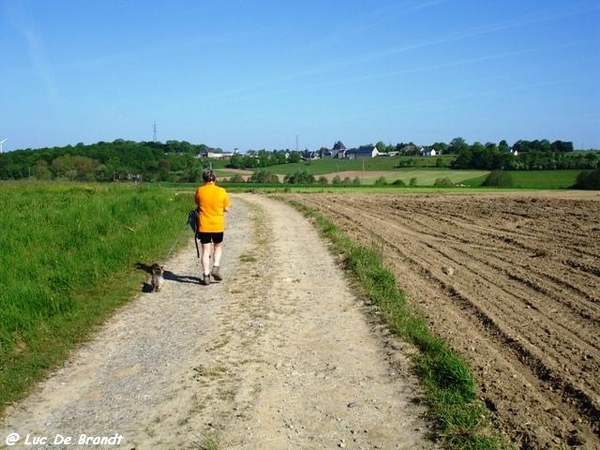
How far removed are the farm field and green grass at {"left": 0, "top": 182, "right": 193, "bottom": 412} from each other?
14.4 feet

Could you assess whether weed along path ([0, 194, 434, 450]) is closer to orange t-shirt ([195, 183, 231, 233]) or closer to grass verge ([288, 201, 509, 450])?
grass verge ([288, 201, 509, 450])

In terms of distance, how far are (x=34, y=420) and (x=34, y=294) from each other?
362cm

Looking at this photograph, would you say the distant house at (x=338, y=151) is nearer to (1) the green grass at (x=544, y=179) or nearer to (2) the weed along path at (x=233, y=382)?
(1) the green grass at (x=544, y=179)

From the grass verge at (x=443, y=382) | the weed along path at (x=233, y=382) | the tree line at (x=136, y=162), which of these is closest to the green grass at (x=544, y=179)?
the tree line at (x=136, y=162)

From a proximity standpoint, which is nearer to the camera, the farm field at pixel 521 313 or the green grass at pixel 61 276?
the farm field at pixel 521 313

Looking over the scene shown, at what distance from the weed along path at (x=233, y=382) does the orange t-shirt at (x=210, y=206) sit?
1306mm

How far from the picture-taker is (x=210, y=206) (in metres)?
10.3

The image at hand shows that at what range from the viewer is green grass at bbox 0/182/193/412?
6680 mm

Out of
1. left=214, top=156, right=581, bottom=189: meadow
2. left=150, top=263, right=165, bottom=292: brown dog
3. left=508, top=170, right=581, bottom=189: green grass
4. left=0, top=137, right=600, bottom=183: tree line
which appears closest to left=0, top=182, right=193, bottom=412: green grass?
left=150, top=263, right=165, bottom=292: brown dog

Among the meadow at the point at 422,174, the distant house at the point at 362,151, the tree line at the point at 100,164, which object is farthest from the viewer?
the distant house at the point at 362,151

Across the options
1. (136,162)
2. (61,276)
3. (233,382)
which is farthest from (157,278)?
(136,162)

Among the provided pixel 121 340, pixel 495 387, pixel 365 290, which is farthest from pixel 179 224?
pixel 495 387

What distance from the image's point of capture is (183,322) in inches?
312

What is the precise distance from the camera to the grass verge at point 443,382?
177 inches
